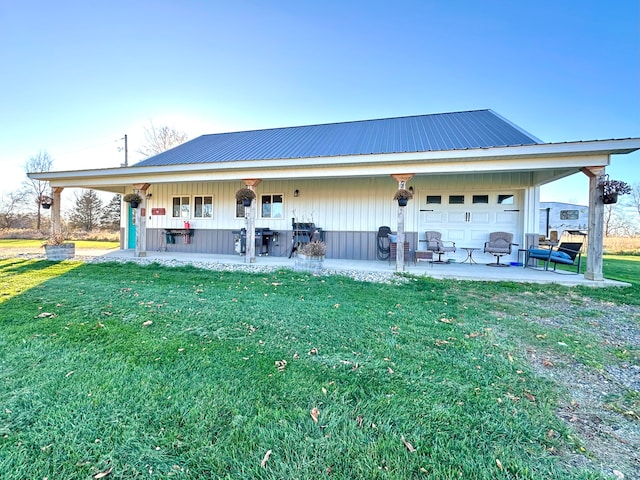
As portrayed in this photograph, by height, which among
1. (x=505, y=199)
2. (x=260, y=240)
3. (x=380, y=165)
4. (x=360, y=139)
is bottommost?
(x=260, y=240)

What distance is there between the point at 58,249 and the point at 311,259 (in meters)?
→ 7.14

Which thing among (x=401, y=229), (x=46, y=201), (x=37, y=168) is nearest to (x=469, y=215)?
(x=401, y=229)

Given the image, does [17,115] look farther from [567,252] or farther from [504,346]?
[567,252]

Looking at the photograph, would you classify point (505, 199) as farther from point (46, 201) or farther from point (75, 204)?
point (75, 204)

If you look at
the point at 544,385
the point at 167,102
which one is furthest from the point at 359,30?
the point at 544,385

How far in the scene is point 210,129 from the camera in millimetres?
19656

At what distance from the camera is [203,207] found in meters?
9.89

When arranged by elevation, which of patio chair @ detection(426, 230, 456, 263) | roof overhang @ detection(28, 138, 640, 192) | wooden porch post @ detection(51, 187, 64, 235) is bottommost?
patio chair @ detection(426, 230, 456, 263)

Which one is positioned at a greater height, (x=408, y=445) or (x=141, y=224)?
(x=141, y=224)

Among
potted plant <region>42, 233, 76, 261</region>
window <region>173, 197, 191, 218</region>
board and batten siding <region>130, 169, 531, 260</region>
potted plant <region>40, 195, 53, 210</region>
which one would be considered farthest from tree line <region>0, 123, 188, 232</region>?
potted plant <region>42, 233, 76, 261</region>

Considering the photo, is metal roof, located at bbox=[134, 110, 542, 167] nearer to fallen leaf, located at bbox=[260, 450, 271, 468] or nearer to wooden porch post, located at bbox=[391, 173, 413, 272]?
wooden porch post, located at bbox=[391, 173, 413, 272]

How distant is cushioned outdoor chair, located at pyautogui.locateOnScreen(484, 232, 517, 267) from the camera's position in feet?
23.7

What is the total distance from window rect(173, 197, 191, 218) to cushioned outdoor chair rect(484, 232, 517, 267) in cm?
955

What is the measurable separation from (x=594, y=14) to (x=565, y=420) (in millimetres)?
12657
